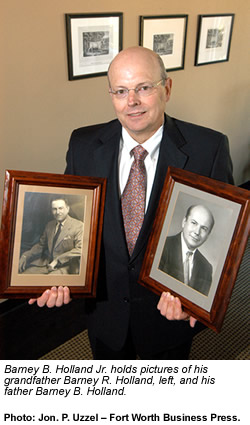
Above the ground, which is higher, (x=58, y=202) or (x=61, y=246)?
(x=58, y=202)

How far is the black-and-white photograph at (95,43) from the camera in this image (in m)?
2.54

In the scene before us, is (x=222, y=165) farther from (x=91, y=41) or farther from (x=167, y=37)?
(x=167, y=37)

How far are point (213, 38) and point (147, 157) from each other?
2.80 m

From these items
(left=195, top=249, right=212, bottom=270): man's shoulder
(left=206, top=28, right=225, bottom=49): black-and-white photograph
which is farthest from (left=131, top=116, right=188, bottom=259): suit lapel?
(left=206, top=28, right=225, bottom=49): black-and-white photograph

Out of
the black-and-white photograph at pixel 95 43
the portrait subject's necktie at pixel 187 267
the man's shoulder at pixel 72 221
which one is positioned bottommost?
the portrait subject's necktie at pixel 187 267

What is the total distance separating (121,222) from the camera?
136cm

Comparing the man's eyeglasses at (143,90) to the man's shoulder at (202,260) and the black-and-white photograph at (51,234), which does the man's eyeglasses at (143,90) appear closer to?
the black-and-white photograph at (51,234)

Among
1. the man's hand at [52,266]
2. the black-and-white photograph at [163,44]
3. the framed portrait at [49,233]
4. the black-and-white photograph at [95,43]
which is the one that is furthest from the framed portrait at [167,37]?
the man's hand at [52,266]

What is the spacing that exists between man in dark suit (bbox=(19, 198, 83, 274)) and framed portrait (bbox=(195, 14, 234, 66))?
2.81 meters

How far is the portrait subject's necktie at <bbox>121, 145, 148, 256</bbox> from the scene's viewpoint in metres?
1.34

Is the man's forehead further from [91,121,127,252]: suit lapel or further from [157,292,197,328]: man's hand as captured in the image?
[157,292,197,328]: man's hand

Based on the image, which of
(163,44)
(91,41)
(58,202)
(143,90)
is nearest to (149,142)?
(143,90)
